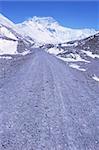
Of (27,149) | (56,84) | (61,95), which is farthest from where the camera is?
(56,84)

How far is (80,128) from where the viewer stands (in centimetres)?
1086

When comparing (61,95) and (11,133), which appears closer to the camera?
(11,133)

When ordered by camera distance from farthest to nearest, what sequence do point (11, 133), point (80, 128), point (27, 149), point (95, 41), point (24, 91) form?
point (95, 41) → point (24, 91) → point (80, 128) → point (11, 133) → point (27, 149)

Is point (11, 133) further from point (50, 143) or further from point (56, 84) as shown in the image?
point (56, 84)

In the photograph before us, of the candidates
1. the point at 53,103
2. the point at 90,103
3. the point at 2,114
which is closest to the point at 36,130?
the point at 2,114

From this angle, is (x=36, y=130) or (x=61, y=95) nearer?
(x=36, y=130)

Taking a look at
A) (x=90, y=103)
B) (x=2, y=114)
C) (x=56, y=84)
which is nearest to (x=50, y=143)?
(x=2, y=114)

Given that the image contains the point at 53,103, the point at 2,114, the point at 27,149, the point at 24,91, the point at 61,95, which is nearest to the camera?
the point at 27,149

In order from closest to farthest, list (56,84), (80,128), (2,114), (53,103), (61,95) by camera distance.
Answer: (80,128), (2,114), (53,103), (61,95), (56,84)

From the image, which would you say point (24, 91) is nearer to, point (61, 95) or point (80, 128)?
point (61, 95)

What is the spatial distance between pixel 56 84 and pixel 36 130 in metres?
9.81

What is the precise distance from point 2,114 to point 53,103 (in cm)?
300

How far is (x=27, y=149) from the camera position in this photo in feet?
28.7

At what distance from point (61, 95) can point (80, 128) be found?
18.6 ft
